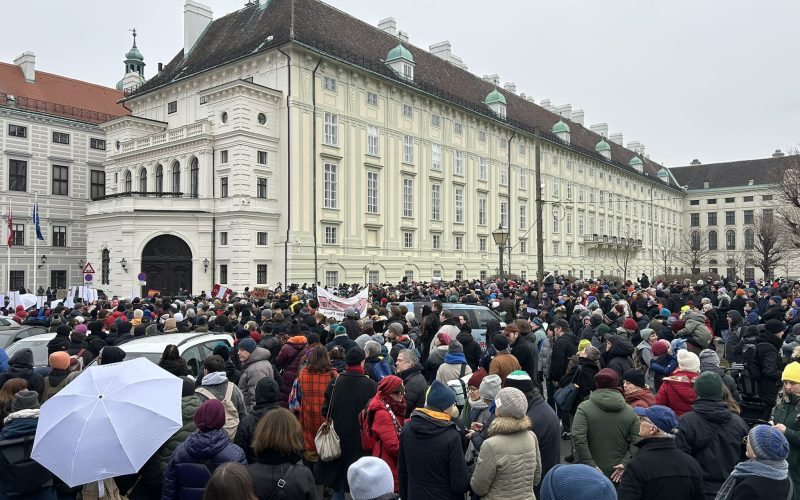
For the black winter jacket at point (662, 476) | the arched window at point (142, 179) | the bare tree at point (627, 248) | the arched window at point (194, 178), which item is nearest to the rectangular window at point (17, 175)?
the arched window at point (142, 179)

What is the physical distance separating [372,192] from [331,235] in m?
4.88

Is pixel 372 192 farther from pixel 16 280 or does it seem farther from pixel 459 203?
pixel 16 280

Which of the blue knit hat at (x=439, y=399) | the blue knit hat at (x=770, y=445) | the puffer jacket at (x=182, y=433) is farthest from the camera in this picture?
the puffer jacket at (x=182, y=433)

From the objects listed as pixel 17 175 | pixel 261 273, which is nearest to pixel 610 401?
pixel 261 273

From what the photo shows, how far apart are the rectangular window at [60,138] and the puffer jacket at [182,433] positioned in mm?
47462

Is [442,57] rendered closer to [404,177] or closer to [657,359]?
[404,177]

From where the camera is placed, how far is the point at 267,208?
112 feet

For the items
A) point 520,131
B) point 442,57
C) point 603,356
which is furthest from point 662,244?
point 603,356

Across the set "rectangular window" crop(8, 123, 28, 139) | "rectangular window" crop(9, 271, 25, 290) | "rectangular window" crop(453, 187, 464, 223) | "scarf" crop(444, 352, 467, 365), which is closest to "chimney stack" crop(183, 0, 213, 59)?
"rectangular window" crop(8, 123, 28, 139)

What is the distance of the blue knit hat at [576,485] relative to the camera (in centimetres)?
320

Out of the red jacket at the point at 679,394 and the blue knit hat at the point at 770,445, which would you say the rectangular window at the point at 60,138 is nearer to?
the red jacket at the point at 679,394

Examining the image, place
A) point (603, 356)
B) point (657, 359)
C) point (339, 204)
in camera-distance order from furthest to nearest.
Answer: point (339, 204)
point (603, 356)
point (657, 359)

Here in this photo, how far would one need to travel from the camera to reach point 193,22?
139ft

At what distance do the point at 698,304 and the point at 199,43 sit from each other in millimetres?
36776
